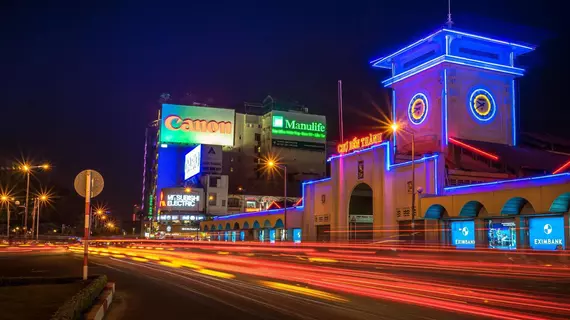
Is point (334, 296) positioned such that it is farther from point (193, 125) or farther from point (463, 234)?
point (193, 125)

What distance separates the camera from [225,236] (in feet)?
293

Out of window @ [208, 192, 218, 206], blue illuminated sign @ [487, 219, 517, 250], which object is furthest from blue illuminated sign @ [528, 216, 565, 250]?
window @ [208, 192, 218, 206]

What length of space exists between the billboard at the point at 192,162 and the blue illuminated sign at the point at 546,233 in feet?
250

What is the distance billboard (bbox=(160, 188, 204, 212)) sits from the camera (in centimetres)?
10675

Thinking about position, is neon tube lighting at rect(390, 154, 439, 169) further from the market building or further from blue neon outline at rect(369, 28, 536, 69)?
blue neon outline at rect(369, 28, 536, 69)

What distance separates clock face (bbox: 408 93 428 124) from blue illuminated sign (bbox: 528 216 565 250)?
18.4 metres

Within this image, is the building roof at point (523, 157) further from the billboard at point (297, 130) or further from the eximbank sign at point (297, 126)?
the eximbank sign at point (297, 126)

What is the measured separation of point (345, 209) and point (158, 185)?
70.3m

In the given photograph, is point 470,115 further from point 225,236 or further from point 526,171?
point 225,236

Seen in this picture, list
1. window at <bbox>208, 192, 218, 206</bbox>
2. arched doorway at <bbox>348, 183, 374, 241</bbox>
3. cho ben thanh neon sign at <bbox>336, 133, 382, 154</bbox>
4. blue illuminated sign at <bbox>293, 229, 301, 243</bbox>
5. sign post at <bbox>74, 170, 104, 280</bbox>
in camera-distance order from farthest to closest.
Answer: window at <bbox>208, 192, 218, 206</bbox> → blue illuminated sign at <bbox>293, 229, 301, 243</bbox> → arched doorway at <bbox>348, 183, 374, 241</bbox> → cho ben thanh neon sign at <bbox>336, 133, 382, 154</bbox> → sign post at <bbox>74, 170, 104, 280</bbox>

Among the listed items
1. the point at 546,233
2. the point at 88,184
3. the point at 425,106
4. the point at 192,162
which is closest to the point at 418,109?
the point at 425,106

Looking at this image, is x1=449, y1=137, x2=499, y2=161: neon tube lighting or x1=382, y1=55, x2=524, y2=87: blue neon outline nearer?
x1=449, y1=137, x2=499, y2=161: neon tube lighting

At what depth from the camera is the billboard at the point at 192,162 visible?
349 ft

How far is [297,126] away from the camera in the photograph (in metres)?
123
